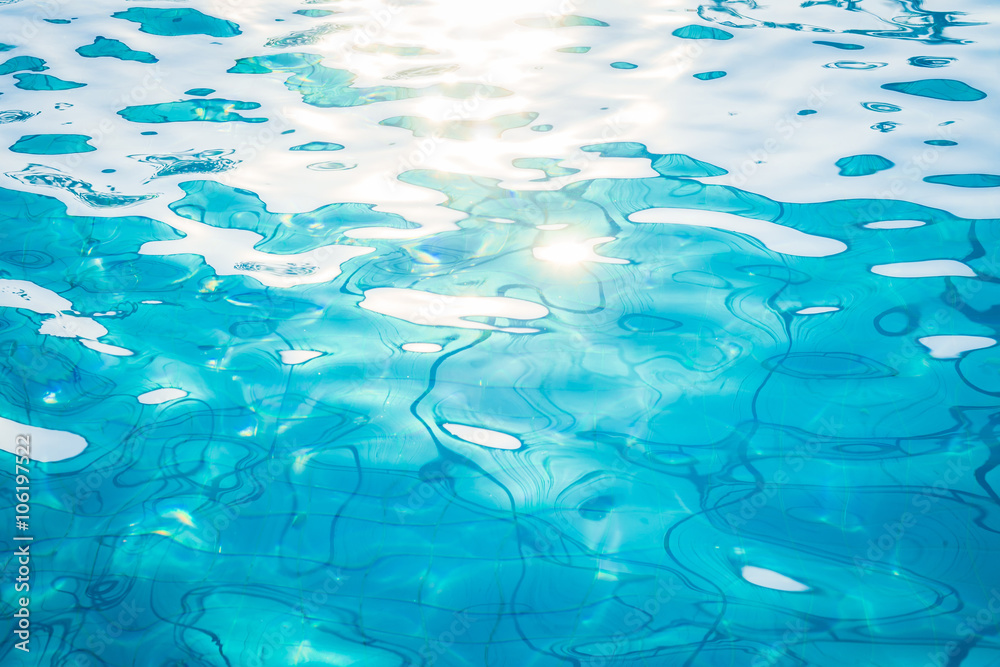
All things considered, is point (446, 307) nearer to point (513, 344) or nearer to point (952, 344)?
point (513, 344)

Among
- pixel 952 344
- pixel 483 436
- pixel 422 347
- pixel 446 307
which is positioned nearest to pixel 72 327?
pixel 422 347

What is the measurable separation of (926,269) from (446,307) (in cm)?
251

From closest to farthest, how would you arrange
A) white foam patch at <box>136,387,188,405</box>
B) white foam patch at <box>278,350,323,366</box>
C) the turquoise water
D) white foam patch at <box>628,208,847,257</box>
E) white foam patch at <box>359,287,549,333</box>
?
1. the turquoise water
2. white foam patch at <box>136,387,188,405</box>
3. white foam patch at <box>278,350,323,366</box>
4. white foam patch at <box>359,287,549,333</box>
5. white foam patch at <box>628,208,847,257</box>

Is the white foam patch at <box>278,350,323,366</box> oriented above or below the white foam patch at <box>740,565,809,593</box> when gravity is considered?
above

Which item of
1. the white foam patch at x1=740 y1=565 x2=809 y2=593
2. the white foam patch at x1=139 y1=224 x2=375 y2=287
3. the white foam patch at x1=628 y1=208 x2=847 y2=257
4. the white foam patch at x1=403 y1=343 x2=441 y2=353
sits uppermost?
the white foam patch at x1=628 y1=208 x2=847 y2=257

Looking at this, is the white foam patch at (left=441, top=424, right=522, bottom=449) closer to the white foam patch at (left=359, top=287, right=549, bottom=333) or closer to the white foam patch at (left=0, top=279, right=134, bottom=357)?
the white foam patch at (left=359, top=287, right=549, bottom=333)

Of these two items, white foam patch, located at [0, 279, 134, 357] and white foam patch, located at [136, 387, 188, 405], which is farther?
white foam patch, located at [0, 279, 134, 357]

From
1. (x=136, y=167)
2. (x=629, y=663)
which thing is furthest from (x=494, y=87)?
(x=629, y=663)

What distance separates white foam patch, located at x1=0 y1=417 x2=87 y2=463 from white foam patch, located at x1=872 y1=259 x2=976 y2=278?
3.99m

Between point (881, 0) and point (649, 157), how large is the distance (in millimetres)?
2765

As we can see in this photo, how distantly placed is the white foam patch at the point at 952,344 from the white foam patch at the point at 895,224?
0.79 meters

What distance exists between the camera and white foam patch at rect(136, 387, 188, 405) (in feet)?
10.6

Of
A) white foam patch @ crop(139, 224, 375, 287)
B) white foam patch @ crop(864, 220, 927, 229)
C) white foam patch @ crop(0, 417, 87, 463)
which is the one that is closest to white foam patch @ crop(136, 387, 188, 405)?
white foam patch @ crop(0, 417, 87, 463)

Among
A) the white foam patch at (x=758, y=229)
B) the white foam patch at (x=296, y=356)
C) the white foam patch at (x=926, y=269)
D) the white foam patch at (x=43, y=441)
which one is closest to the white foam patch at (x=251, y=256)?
the white foam patch at (x=296, y=356)
